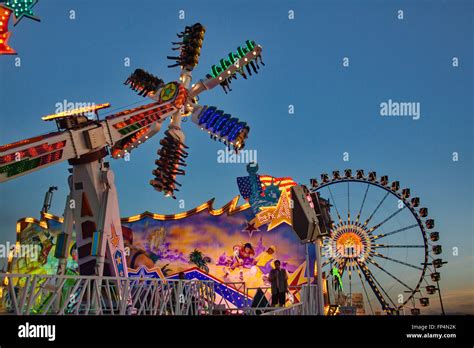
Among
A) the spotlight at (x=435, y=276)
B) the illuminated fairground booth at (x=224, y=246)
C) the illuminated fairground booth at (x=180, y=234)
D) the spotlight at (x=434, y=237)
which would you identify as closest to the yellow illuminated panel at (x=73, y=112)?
the illuminated fairground booth at (x=180, y=234)

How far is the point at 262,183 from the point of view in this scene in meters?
26.0

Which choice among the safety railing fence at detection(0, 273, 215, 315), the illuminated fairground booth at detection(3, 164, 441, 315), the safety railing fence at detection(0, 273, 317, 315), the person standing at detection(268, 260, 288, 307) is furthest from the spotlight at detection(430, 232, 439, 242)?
the person standing at detection(268, 260, 288, 307)

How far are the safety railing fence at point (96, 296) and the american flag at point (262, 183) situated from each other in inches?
433

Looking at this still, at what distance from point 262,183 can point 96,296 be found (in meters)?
17.1

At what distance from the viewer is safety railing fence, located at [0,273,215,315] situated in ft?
24.9

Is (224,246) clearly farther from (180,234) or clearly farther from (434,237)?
(434,237)

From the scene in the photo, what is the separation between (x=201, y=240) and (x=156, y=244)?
2.45 m

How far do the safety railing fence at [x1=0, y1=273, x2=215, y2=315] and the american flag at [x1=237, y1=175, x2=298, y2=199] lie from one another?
10994mm

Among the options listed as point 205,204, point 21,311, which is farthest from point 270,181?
point 21,311

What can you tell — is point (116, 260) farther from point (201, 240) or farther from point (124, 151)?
point (201, 240)

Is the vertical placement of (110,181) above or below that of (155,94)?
below

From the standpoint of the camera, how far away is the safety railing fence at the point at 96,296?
7594 mm
